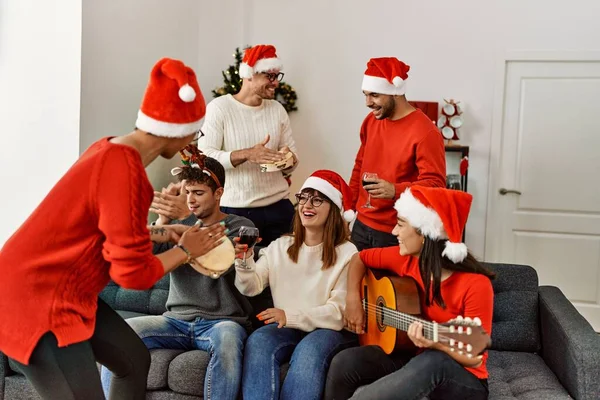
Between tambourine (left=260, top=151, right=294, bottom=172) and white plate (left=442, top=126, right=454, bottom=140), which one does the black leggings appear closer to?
tambourine (left=260, top=151, right=294, bottom=172)

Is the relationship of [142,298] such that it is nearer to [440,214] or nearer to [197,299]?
[197,299]

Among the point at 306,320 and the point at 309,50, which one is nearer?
the point at 306,320

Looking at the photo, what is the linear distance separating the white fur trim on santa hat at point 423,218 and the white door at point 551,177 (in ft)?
9.25

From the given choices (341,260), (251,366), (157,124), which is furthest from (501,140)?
(157,124)

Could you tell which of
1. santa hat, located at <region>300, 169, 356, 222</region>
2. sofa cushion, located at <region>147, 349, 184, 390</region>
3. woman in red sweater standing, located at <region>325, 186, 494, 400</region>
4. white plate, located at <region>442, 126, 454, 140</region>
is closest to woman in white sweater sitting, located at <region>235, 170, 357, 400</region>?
santa hat, located at <region>300, 169, 356, 222</region>

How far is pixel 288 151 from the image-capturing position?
3.91 meters

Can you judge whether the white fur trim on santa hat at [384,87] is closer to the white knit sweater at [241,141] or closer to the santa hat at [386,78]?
the santa hat at [386,78]

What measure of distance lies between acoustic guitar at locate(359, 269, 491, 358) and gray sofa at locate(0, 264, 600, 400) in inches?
18.9

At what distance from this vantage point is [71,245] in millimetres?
2010

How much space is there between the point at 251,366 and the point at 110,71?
2142mm

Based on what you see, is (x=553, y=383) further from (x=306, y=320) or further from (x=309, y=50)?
(x=309, y=50)

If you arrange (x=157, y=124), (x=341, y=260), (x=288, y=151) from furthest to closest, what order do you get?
(x=288, y=151) → (x=341, y=260) → (x=157, y=124)

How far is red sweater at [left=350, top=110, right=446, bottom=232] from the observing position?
3.33 meters

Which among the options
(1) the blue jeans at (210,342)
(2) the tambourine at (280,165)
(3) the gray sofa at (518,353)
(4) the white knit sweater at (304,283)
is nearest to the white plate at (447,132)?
(2) the tambourine at (280,165)
